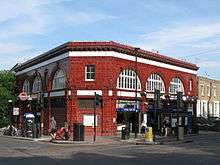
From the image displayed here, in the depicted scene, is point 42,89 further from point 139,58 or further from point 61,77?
point 139,58

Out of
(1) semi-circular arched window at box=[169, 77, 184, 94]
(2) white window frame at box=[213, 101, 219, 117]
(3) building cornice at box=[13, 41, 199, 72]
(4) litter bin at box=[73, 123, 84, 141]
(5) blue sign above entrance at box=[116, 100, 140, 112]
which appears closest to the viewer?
(4) litter bin at box=[73, 123, 84, 141]

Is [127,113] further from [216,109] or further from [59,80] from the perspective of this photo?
[216,109]

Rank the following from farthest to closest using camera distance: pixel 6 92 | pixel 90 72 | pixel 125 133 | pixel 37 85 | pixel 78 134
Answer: pixel 6 92 → pixel 37 85 → pixel 90 72 → pixel 125 133 → pixel 78 134

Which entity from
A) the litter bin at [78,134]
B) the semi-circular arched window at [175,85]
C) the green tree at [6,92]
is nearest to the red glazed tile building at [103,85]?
the semi-circular arched window at [175,85]

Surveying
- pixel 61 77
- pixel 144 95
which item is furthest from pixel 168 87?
pixel 61 77

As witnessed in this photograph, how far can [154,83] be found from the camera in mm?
58562

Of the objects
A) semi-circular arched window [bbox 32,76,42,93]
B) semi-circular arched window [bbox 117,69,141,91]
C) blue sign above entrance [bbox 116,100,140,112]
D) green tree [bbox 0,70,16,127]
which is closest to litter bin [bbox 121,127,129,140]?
blue sign above entrance [bbox 116,100,140,112]

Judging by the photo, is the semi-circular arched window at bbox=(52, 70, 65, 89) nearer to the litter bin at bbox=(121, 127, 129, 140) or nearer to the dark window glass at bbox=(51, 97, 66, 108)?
the dark window glass at bbox=(51, 97, 66, 108)

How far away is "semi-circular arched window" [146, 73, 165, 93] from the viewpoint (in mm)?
57237

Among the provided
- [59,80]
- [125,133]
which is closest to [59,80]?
[59,80]

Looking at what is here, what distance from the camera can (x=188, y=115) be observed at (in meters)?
50.9

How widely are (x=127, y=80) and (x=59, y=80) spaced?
24.0 feet

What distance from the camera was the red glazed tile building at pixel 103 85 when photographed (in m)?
50.0

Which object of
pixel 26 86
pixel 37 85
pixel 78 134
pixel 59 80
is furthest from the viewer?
pixel 26 86
